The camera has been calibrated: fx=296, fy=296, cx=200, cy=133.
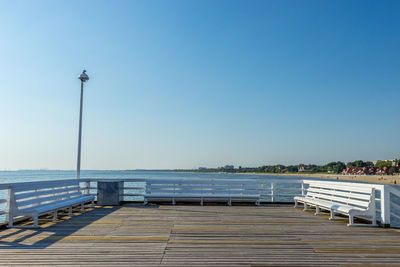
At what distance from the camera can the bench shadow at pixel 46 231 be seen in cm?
496

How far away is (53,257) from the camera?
13.7 feet

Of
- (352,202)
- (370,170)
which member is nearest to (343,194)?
(352,202)

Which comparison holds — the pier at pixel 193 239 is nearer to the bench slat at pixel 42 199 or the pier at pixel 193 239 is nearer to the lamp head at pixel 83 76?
the bench slat at pixel 42 199

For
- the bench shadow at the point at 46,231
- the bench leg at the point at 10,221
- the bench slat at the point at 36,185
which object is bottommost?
the bench shadow at the point at 46,231

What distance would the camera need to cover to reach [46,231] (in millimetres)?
5902

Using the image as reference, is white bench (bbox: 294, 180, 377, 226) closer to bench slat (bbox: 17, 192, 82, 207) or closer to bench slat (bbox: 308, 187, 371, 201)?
bench slat (bbox: 308, 187, 371, 201)

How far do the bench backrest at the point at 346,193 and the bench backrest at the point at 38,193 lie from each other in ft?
24.2

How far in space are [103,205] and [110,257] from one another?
6.18 meters

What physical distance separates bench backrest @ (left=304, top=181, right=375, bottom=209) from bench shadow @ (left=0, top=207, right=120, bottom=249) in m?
6.25

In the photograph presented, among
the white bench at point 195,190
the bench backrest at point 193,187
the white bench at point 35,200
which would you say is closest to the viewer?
the white bench at point 35,200

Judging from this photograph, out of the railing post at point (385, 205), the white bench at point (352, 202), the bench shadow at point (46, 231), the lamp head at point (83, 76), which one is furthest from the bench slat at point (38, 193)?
the railing post at point (385, 205)

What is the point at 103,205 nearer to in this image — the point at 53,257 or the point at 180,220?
the point at 180,220

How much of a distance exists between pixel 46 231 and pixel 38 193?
4.62 feet

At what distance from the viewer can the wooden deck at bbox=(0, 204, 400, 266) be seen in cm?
412
